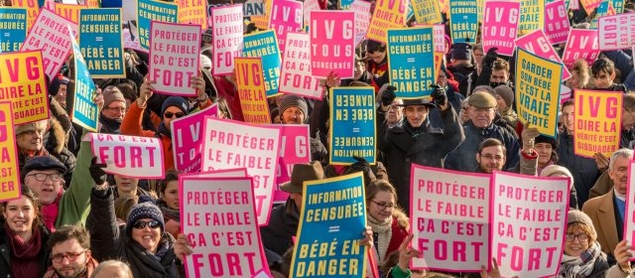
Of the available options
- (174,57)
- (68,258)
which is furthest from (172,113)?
(68,258)

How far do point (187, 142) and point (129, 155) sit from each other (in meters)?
0.80

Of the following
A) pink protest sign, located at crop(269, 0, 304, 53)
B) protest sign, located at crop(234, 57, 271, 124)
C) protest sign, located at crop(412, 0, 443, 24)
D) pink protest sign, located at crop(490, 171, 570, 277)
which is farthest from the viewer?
protest sign, located at crop(412, 0, 443, 24)

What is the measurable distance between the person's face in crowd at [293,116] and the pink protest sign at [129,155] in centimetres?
210

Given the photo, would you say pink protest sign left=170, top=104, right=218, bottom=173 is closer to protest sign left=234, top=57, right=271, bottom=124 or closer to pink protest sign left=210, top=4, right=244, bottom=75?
protest sign left=234, top=57, right=271, bottom=124

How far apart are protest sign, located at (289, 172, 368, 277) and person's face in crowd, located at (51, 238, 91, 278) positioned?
107cm

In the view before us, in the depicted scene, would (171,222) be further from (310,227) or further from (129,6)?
(129,6)

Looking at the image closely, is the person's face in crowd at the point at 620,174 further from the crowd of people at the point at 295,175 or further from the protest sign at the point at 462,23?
the protest sign at the point at 462,23

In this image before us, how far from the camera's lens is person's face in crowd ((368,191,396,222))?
31.3ft

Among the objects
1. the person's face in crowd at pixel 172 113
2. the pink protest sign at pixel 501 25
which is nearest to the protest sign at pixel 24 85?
the person's face in crowd at pixel 172 113

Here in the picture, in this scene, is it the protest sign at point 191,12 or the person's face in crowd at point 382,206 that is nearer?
the person's face in crowd at point 382,206

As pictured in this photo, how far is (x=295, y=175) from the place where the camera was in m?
9.98

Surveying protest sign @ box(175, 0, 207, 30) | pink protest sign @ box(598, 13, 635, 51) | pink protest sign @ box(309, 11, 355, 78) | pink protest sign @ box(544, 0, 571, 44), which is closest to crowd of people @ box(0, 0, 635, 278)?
pink protest sign @ box(309, 11, 355, 78)

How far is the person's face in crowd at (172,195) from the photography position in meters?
9.81

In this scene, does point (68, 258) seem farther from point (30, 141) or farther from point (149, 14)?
point (149, 14)
